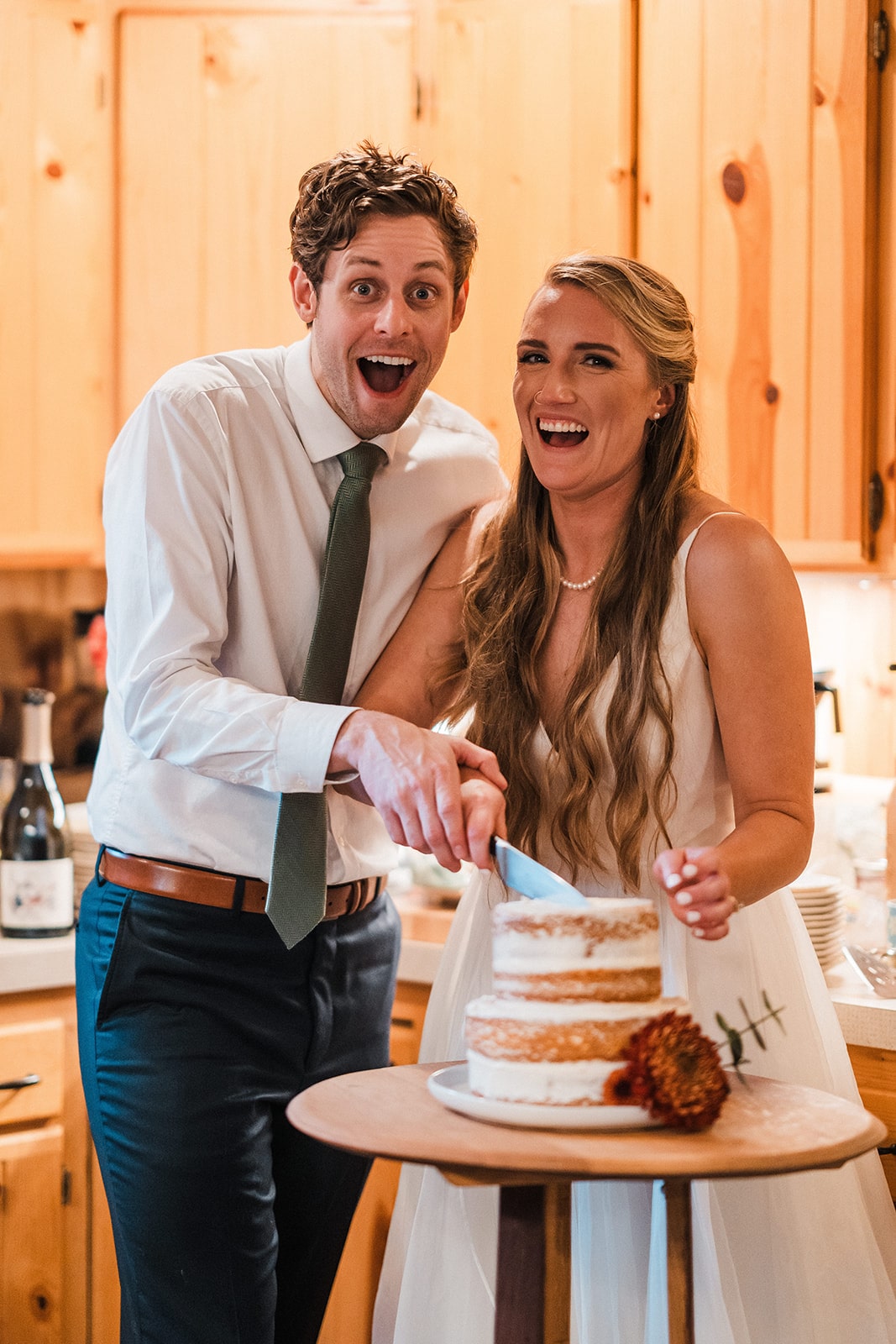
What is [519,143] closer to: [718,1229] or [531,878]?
[531,878]

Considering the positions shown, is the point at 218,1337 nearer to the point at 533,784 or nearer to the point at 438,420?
the point at 533,784

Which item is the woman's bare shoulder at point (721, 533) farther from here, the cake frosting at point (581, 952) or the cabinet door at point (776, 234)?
the cabinet door at point (776, 234)

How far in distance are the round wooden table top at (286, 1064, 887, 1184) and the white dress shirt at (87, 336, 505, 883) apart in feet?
1.43

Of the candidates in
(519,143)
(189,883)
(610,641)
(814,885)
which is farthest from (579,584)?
(519,143)

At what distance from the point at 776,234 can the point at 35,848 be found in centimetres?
154

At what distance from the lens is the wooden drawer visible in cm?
224

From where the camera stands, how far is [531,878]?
48.4 inches

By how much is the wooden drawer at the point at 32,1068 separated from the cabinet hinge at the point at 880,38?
1940 millimetres

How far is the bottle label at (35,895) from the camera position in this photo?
2.34 m

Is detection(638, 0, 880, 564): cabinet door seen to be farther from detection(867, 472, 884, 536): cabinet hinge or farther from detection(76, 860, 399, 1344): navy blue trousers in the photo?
detection(76, 860, 399, 1344): navy blue trousers

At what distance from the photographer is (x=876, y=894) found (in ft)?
7.75

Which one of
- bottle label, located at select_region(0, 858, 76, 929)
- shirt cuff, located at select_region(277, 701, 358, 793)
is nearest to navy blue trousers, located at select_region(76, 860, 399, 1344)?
shirt cuff, located at select_region(277, 701, 358, 793)

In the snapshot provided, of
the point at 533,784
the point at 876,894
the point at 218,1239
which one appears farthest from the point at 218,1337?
the point at 876,894

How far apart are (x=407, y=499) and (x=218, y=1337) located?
3.18ft
